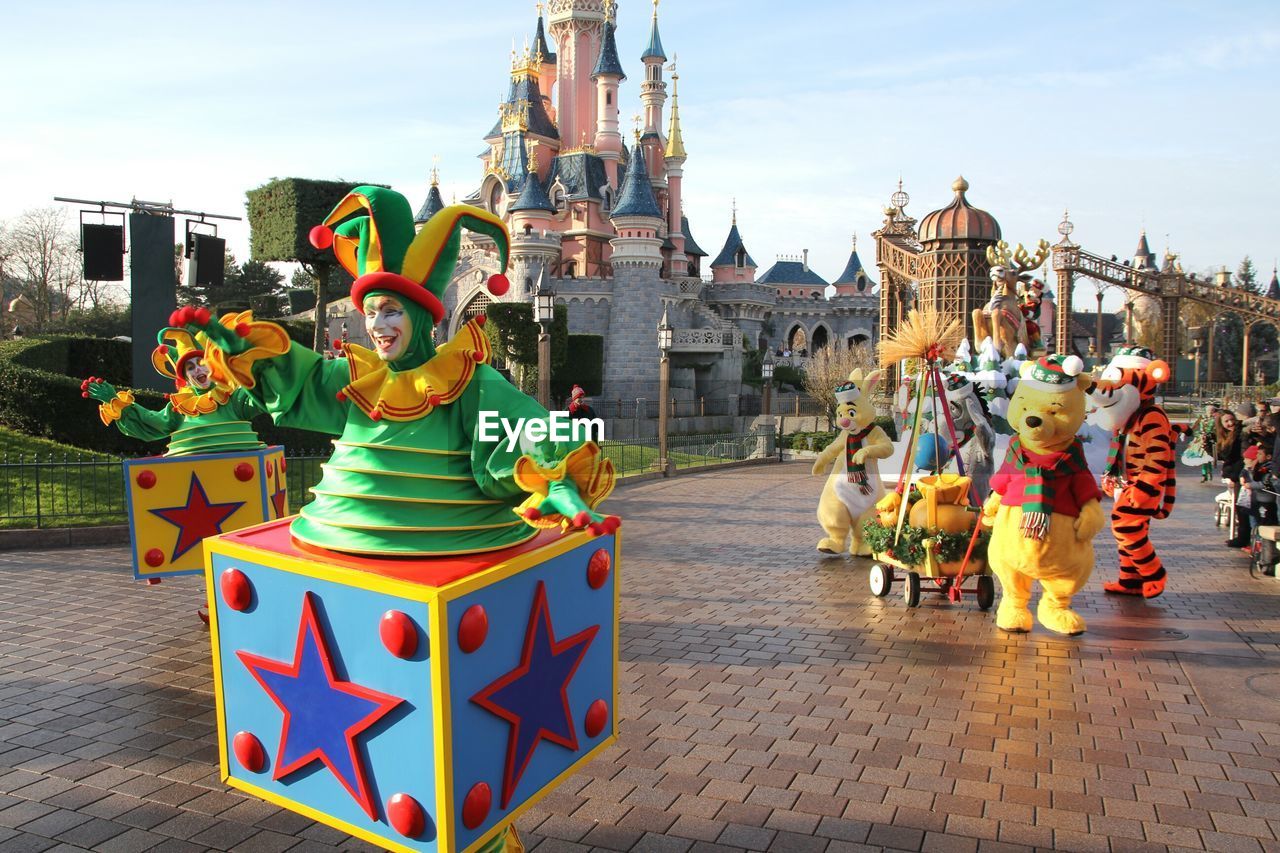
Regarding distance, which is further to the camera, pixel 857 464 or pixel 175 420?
pixel 857 464

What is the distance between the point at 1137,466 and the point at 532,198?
39.8 meters

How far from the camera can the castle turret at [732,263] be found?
5353cm

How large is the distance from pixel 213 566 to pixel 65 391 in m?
12.2

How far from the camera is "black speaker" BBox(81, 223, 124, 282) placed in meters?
12.6

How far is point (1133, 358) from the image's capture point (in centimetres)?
798

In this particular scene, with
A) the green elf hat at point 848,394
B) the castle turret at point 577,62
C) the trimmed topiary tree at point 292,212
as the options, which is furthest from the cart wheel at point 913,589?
the castle turret at point 577,62

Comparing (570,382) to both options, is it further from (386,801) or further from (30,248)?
(386,801)

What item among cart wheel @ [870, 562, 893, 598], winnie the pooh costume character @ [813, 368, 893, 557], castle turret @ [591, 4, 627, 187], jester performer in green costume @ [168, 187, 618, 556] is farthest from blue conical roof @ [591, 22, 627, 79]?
jester performer in green costume @ [168, 187, 618, 556]

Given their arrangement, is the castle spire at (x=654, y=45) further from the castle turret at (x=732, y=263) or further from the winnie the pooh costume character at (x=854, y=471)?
the winnie the pooh costume character at (x=854, y=471)

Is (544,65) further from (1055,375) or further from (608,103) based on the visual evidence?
(1055,375)

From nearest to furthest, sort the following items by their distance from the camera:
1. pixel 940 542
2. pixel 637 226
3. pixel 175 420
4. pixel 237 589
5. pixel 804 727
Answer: pixel 237 589
pixel 804 727
pixel 175 420
pixel 940 542
pixel 637 226

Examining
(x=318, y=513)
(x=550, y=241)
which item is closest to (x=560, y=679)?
(x=318, y=513)

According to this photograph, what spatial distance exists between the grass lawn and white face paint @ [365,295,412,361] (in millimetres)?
8859

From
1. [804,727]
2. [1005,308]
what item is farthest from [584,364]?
[804,727]
